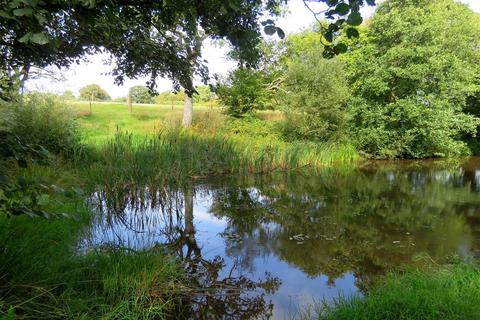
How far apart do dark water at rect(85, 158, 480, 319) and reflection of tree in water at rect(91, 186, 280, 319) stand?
15 millimetres

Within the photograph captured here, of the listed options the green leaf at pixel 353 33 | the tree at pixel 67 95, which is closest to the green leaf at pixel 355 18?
the green leaf at pixel 353 33

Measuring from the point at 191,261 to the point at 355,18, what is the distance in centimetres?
412

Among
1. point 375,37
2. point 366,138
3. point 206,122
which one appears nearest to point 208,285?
point 206,122

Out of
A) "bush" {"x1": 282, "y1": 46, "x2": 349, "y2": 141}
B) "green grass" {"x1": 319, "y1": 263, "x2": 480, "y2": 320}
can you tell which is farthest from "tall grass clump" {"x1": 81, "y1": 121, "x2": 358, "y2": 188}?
"green grass" {"x1": 319, "y1": 263, "x2": 480, "y2": 320}

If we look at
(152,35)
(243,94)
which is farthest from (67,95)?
(243,94)

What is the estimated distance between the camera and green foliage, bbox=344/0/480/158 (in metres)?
17.1

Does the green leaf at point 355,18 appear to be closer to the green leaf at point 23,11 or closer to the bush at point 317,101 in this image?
the green leaf at point 23,11

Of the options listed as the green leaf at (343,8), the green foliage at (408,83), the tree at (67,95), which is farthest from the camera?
the green foliage at (408,83)

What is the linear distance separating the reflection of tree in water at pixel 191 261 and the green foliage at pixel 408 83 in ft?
41.0

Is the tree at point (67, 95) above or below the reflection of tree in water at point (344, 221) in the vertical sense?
above

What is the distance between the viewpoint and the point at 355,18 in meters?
1.78

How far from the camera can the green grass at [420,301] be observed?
10.4 ft

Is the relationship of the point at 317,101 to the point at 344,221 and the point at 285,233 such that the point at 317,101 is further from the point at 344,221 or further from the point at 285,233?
the point at 285,233

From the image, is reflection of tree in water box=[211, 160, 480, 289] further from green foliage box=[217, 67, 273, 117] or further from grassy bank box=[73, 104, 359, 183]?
green foliage box=[217, 67, 273, 117]
